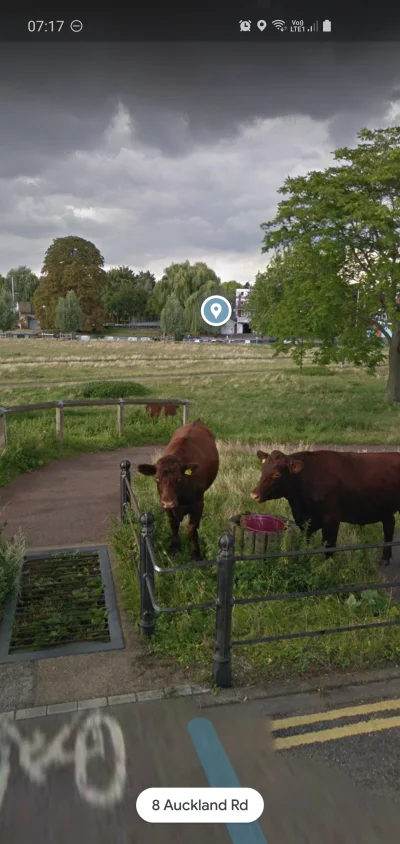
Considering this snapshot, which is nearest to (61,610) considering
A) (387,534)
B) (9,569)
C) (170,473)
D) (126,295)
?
(9,569)

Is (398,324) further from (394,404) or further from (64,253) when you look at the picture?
(64,253)

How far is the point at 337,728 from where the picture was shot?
118 inches

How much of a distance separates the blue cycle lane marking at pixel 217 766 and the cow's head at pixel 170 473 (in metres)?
1.90

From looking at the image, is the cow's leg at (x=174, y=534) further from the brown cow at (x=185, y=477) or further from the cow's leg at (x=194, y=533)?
the cow's leg at (x=194, y=533)

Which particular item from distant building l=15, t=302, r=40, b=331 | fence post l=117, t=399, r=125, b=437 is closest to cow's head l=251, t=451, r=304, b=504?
fence post l=117, t=399, r=125, b=437

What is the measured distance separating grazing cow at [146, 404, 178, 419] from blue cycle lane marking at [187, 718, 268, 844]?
9.71 meters

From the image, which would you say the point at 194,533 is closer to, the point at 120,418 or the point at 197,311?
the point at 120,418

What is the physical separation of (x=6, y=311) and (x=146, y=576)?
47.4 ft

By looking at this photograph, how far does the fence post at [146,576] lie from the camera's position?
3824 mm

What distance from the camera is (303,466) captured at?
4.93m

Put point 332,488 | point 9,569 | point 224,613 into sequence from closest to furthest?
point 224,613, point 9,569, point 332,488

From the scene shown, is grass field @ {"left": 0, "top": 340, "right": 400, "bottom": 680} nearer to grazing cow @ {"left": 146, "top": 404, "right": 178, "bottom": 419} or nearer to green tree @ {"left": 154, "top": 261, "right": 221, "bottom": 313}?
Result: grazing cow @ {"left": 146, "top": 404, "right": 178, "bottom": 419}

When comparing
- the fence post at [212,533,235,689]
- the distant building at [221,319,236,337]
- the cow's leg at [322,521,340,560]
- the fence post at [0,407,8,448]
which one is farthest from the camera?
the distant building at [221,319,236,337]

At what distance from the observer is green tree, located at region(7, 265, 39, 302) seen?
41.0 feet
